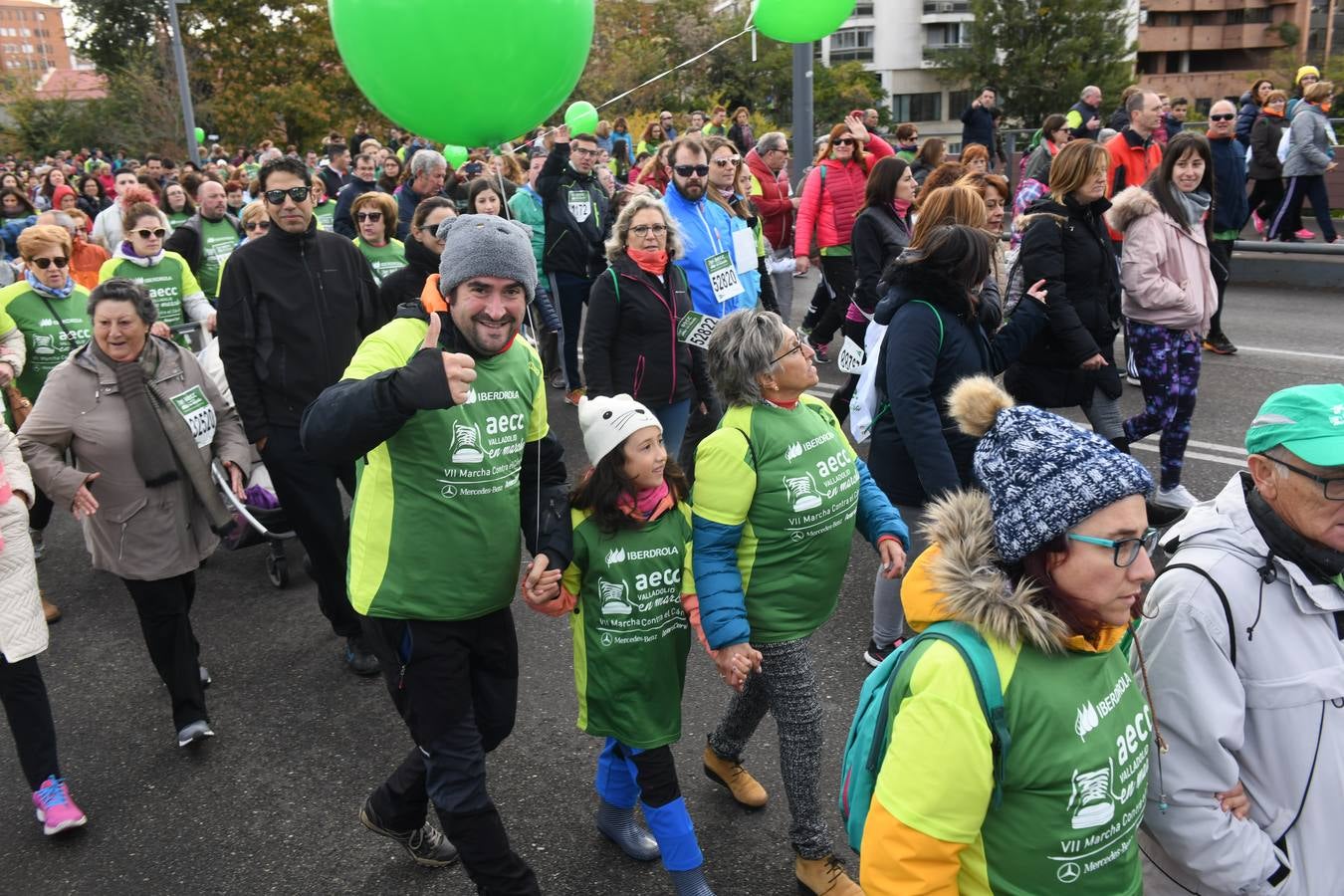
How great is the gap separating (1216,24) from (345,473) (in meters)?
77.6

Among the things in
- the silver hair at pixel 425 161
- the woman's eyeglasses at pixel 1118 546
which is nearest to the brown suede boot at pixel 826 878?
the woman's eyeglasses at pixel 1118 546

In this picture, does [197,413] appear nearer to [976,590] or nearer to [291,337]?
[291,337]

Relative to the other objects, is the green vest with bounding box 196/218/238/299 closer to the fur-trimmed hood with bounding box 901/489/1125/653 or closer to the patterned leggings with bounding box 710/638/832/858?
the patterned leggings with bounding box 710/638/832/858

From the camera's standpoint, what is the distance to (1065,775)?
1.94 meters

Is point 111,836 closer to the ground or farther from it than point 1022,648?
closer to the ground

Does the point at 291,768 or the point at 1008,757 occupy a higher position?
the point at 1008,757

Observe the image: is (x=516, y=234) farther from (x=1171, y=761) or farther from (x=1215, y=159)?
(x=1215, y=159)

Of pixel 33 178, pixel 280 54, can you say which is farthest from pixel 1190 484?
pixel 280 54

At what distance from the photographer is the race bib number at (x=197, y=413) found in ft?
14.7

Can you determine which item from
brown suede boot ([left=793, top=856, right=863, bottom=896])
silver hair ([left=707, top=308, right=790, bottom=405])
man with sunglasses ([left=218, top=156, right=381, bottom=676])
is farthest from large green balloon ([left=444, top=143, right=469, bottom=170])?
brown suede boot ([left=793, top=856, right=863, bottom=896])

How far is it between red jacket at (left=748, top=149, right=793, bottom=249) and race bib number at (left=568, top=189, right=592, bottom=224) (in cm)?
218

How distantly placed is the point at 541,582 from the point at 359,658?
2.28m

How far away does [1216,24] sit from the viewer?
68.6m

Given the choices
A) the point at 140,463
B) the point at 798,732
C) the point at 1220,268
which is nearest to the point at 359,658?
the point at 140,463
